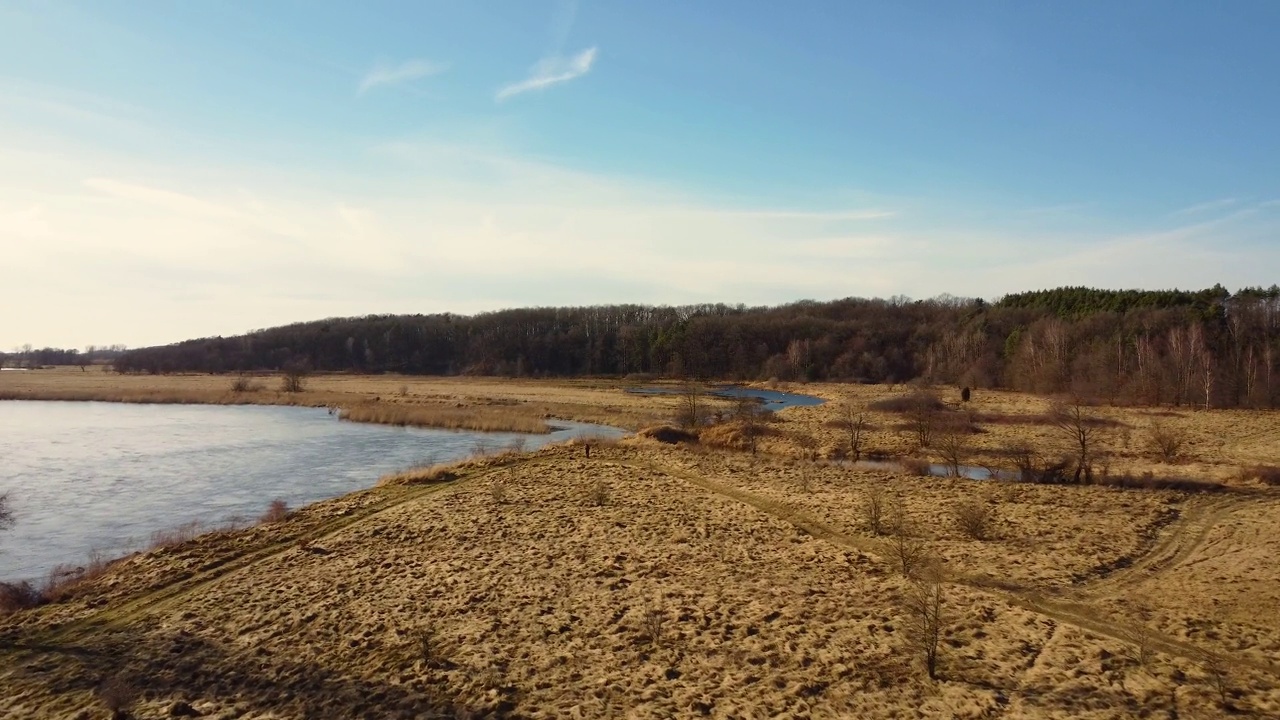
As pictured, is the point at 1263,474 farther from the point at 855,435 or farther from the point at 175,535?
the point at 175,535

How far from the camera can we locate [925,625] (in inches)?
413

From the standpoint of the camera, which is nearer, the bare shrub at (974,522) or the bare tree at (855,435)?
the bare shrub at (974,522)

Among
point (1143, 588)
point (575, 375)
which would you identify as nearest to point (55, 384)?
point (575, 375)

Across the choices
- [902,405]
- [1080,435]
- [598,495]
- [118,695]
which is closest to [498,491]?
[598,495]

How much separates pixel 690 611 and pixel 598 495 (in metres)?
9.38

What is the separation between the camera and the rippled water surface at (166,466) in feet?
69.4

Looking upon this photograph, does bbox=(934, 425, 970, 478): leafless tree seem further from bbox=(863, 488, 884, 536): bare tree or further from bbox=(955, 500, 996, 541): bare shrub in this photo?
bbox=(863, 488, 884, 536): bare tree

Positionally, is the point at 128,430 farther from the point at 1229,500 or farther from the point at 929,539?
the point at 1229,500

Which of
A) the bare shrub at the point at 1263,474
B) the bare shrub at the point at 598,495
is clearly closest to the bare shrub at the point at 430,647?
the bare shrub at the point at 598,495

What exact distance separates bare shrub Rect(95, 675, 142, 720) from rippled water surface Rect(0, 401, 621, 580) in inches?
367

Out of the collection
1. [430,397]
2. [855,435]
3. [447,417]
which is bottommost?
[447,417]

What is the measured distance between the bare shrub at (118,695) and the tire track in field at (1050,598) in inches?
494

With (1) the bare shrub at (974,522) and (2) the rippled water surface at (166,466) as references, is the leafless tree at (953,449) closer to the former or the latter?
(1) the bare shrub at (974,522)

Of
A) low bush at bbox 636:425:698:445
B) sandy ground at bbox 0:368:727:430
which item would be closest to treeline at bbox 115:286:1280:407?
sandy ground at bbox 0:368:727:430
